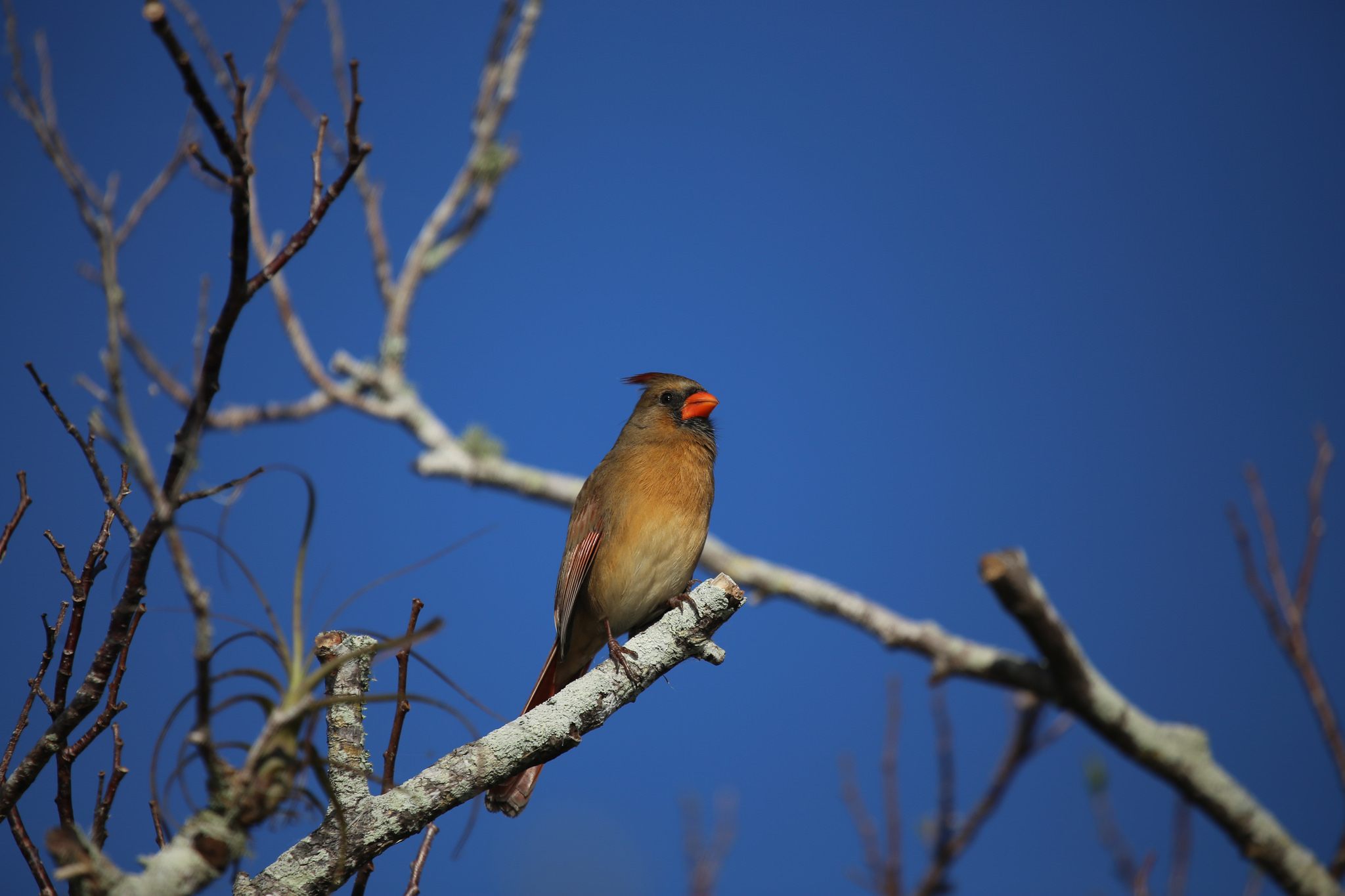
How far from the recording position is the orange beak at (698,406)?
15.0ft

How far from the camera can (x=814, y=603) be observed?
785 cm

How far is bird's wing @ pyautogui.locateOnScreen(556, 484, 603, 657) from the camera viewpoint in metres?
3.86

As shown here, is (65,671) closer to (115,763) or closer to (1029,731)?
(115,763)

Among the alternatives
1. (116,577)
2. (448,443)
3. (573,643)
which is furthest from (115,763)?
(448,443)

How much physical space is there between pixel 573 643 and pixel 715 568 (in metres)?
4.52

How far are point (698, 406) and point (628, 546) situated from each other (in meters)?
0.88

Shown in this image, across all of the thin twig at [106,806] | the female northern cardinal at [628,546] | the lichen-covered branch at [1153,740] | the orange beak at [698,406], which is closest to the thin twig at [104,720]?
the thin twig at [106,806]

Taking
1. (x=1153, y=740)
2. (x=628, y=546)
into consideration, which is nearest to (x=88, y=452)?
(x=628, y=546)

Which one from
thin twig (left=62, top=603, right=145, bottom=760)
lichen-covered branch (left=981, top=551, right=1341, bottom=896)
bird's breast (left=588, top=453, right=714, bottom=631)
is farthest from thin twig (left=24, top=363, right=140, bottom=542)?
lichen-covered branch (left=981, top=551, right=1341, bottom=896)

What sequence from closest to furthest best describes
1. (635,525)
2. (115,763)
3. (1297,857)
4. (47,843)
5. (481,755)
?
(47,843) < (115,763) < (481,755) < (635,525) < (1297,857)

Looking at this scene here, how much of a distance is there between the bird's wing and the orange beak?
23.5 inches

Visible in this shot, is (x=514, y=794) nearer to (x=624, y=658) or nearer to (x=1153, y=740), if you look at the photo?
(x=624, y=658)

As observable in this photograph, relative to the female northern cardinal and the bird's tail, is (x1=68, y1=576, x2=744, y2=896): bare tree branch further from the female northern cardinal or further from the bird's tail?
the female northern cardinal

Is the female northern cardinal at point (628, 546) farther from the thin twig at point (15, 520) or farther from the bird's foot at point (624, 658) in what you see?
the thin twig at point (15, 520)
